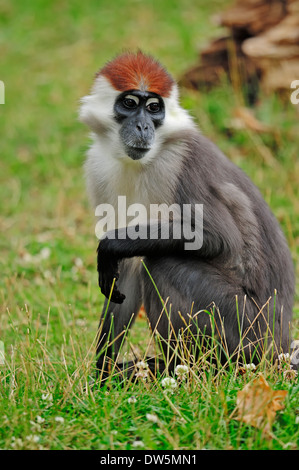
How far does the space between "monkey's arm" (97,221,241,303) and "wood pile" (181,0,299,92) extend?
Result: 485 cm

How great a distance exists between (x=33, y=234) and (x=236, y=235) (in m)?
3.99

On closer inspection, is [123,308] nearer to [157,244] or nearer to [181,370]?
[157,244]

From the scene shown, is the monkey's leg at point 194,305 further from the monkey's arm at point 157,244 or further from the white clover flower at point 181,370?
the white clover flower at point 181,370

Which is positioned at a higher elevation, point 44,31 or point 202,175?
point 44,31

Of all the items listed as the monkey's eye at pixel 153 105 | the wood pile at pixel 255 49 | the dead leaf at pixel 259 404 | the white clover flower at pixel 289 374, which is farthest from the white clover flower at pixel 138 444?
the wood pile at pixel 255 49

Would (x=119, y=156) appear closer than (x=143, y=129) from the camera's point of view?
No

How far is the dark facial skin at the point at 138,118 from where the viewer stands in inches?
174

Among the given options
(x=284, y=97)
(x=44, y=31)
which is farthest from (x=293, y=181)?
(x=44, y=31)

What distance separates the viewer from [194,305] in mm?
4262

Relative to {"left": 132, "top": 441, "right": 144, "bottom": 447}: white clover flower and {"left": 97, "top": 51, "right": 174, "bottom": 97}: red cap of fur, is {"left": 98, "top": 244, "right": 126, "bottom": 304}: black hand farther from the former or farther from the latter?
{"left": 132, "top": 441, "right": 144, "bottom": 447}: white clover flower

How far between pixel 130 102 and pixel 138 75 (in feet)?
0.61

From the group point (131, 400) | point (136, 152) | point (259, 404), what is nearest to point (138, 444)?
point (131, 400)

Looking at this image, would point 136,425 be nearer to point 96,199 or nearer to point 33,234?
point 96,199

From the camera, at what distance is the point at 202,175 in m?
4.39
